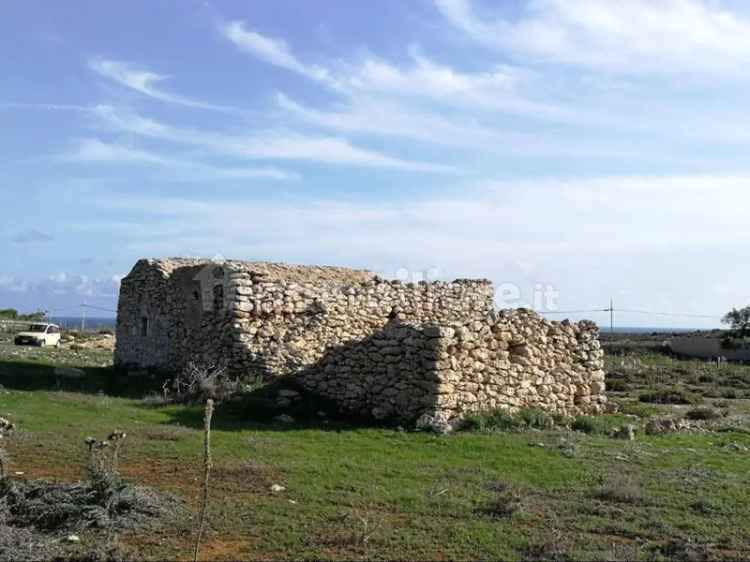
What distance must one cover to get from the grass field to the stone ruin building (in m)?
1.04

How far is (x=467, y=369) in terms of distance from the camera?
15.2 meters

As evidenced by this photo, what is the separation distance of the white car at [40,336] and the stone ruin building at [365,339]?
12.7 m

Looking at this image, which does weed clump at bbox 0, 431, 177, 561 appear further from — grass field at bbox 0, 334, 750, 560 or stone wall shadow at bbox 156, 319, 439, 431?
stone wall shadow at bbox 156, 319, 439, 431

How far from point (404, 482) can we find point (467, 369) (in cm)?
525

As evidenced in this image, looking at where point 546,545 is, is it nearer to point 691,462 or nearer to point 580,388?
point 691,462

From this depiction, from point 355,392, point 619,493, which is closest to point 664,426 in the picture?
point 355,392

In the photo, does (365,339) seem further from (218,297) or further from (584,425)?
(218,297)

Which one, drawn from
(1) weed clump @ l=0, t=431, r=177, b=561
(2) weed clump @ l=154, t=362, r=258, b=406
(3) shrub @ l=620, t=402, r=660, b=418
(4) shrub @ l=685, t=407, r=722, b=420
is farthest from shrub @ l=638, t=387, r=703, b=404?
(1) weed clump @ l=0, t=431, r=177, b=561

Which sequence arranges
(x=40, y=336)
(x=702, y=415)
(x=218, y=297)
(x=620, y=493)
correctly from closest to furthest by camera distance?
(x=620, y=493)
(x=702, y=415)
(x=218, y=297)
(x=40, y=336)

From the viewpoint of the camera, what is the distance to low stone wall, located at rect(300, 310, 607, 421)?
1476 cm

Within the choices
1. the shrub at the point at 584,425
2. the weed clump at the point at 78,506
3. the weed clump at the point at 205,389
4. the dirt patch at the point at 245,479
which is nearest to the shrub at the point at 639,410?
the shrub at the point at 584,425

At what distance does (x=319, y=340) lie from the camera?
19.0 meters

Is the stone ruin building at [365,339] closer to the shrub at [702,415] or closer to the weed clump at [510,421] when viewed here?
the weed clump at [510,421]

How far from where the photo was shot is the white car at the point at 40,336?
1383 inches
